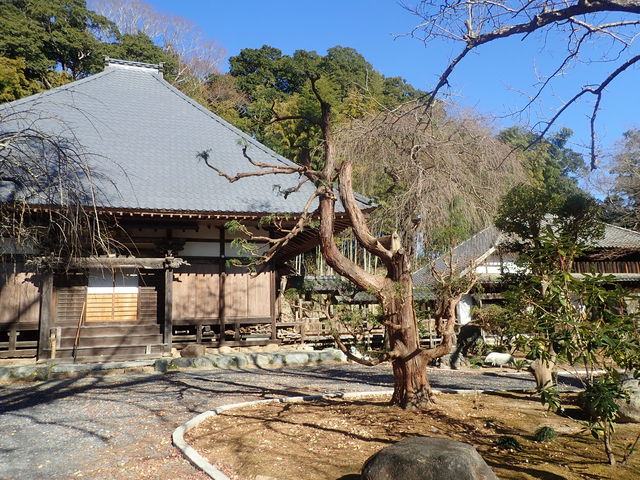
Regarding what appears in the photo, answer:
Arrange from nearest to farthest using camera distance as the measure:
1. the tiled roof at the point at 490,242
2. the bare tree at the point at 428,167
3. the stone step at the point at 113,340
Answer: the stone step at the point at 113,340 → the bare tree at the point at 428,167 → the tiled roof at the point at 490,242

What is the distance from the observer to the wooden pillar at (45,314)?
9.76 m

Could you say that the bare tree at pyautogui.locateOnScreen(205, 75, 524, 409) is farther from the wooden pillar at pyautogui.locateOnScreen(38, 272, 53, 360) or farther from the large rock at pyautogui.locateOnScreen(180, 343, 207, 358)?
the wooden pillar at pyautogui.locateOnScreen(38, 272, 53, 360)

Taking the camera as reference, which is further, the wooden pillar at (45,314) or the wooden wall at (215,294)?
the wooden wall at (215,294)

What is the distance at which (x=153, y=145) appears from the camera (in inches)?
515

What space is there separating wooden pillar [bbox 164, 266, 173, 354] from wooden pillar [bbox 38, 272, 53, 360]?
2.24 metres

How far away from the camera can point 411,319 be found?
6.07 metres

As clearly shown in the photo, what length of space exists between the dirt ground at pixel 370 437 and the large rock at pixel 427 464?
2.33ft

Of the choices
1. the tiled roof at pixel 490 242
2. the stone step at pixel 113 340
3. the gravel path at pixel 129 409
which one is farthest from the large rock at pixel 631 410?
the tiled roof at pixel 490 242

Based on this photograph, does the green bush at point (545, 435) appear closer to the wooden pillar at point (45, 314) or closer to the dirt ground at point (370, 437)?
the dirt ground at point (370, 437)

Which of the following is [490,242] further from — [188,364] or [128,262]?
[128,262]

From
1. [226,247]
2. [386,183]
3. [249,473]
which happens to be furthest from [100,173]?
[386,183]

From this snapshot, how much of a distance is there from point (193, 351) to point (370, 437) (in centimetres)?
631

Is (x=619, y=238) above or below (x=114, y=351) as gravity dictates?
above

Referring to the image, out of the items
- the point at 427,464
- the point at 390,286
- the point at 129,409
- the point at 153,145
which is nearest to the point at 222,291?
the point at 153,145
